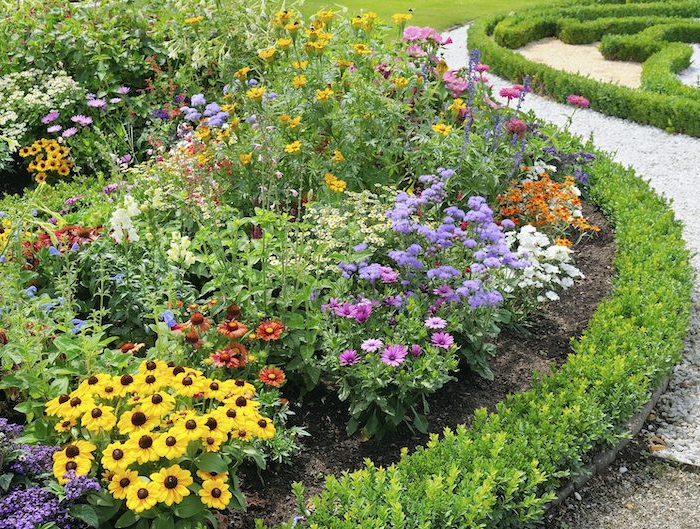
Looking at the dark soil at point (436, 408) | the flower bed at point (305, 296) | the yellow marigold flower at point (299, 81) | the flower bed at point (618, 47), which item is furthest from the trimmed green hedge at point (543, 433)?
the flower bed at point (618, 47)

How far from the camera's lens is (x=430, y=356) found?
3492mm

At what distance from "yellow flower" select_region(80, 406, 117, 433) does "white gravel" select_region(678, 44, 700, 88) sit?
27.0ft

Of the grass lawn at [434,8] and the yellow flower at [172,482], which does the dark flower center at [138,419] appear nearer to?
the yellow flower at [172,482]

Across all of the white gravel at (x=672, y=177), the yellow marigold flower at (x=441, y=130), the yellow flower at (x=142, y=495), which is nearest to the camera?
the yellow flower at (x=142, y=495)

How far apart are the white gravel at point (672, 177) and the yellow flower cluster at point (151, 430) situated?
7.59ft

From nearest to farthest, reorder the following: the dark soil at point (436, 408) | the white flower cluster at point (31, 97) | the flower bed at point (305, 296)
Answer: the flower bed at point (305, 296) → the dark soil at point (436, 408) → the white flower cluster at point (31, 97)

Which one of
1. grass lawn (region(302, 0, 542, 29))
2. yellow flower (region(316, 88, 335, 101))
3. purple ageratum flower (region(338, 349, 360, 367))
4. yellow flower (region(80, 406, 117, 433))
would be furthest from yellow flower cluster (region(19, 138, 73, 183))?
grass lawn (region(302, 0, 542, 29))

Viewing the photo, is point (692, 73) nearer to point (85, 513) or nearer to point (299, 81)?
point (299, 81)

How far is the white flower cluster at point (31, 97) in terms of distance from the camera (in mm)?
6480

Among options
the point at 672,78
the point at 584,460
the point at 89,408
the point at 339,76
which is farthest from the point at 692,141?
the point at 89,408

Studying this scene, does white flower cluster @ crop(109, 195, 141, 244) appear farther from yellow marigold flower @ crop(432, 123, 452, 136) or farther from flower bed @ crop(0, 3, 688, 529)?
yellow marigold flower @ crop(432, 123, 452, 136)

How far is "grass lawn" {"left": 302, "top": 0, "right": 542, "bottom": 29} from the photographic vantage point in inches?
520

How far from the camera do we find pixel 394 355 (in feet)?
11.1

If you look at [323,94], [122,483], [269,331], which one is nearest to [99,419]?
[122,483]
